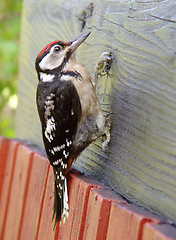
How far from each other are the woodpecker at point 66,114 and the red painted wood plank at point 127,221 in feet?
1.72

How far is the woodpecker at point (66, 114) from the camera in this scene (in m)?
2.29

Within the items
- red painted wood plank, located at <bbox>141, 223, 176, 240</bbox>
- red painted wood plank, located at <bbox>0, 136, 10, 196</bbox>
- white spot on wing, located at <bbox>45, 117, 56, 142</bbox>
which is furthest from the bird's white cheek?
red painted wood plank, located at <bbox>141, 223, 176, 240</bbox>

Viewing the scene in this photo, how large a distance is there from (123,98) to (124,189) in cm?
45

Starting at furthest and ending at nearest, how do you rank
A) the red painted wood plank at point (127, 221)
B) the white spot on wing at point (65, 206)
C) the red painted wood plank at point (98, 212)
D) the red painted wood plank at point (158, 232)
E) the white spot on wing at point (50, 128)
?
the white spot on wing at point (50, 128), the white spot on wing at point (65, 206), the red painted wood plank at point (98, 212), the red painted wood plank at point (127, 221), the red painted wood plank at point (158, 232)

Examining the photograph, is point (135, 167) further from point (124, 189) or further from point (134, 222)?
point (134, 222)

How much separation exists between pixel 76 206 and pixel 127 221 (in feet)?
1.68

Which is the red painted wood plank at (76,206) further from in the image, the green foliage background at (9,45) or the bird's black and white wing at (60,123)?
the green foliage background at (9,45)

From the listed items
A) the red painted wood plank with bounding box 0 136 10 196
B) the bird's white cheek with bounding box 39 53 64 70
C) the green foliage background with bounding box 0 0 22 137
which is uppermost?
the green foliage background with bounding box 0 0 22 137

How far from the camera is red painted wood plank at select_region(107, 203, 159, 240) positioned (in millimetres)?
1544

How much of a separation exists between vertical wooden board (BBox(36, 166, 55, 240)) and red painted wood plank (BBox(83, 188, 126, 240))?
1.50ft

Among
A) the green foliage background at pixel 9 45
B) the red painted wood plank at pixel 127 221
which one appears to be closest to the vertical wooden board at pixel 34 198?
the red painted wood plank at pixel 127 221

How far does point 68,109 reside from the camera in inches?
91.6

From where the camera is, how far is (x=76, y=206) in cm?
209

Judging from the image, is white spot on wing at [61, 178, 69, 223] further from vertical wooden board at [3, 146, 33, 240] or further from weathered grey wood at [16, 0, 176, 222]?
vertical wooden board at [3, 146, 33, 240]
